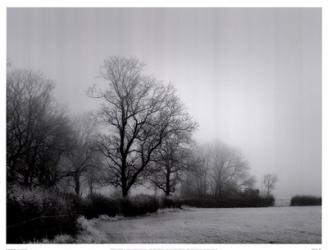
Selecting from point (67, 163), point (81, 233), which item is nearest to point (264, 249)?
point (81, 233)

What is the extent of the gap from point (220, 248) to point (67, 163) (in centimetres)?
3357

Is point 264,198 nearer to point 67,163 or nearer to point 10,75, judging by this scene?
point 67,163

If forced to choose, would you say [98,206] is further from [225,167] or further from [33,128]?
[225,167]

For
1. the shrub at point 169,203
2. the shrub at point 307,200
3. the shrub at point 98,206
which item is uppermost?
the shrub at point 98,206

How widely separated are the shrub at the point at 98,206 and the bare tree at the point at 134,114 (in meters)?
5.41

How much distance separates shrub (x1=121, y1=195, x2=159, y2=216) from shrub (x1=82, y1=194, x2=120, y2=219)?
1.01 m

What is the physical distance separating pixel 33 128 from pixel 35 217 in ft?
67.2

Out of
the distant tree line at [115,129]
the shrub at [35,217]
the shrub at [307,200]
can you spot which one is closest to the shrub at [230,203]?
the shrub at [307,200]

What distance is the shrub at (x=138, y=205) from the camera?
2299 centimetres

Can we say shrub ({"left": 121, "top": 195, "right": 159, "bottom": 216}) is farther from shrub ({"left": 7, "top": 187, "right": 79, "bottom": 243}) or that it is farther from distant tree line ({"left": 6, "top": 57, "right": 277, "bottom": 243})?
shrub ({"left": 7, "top": 187, "right": 79, "bottom": 243})

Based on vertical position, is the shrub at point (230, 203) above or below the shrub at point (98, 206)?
below

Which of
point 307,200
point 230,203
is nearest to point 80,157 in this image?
point 230,203

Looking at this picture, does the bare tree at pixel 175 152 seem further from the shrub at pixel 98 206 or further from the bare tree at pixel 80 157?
the bare tree at pixel 80 157

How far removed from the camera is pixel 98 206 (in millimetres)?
19953
